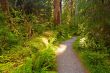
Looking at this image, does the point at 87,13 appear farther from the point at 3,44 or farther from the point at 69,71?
the point at 3,44

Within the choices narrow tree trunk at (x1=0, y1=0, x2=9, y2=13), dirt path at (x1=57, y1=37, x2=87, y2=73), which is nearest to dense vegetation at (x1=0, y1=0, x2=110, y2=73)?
narrow tree trunk at (x1=0, y1=0, x2=9, y2=13)

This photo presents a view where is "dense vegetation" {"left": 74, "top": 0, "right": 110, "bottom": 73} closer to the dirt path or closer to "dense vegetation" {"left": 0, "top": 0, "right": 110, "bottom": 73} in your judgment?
"dense vegetation" {"left": 0, "top": 0, "right": 110, "bottom": 73}

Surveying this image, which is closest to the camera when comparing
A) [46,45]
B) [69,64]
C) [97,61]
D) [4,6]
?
[97,61]

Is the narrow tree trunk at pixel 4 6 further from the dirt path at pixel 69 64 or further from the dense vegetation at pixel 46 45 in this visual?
the dirt path at pixel 69 64

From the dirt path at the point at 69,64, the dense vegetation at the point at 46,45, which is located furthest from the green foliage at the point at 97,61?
the dirt path at the point at 69,64

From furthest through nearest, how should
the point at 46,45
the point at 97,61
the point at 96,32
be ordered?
the point at 46,45 → the point at 96,32 → the point at 97,61

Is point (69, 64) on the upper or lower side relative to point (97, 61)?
lower

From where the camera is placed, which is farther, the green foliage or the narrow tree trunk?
the narrow tree trunk

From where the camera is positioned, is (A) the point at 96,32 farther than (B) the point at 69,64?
Yes

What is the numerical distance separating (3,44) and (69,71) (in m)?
4.25

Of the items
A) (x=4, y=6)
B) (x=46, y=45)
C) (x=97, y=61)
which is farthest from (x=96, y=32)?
(x=4, y=6)

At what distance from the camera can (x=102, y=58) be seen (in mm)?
11789

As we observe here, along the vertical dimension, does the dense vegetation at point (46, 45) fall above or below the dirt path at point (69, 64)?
above

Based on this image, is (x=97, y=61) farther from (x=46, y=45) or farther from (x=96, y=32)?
(x=46, y=45)
